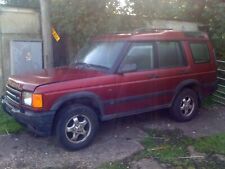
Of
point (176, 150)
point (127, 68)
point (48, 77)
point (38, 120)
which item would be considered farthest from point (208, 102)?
point (38, 120)

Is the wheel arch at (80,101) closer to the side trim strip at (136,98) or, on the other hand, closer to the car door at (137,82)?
the side trim strip at (136,98)

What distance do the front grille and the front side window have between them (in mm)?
1854

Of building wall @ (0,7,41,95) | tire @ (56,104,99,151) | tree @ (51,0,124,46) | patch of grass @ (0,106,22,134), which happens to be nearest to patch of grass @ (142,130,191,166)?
tire @ (56,104,99,151)

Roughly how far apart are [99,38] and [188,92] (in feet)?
6.86

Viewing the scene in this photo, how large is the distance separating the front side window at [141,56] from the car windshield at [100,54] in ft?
0.68

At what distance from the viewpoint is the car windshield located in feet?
21.0

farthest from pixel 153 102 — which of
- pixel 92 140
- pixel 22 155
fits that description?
pixel 22 155

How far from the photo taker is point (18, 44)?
27.8 feet

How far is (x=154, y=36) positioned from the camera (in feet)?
22.8

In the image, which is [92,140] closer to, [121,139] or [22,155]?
[121,139]

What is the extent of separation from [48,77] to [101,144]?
1.42 m

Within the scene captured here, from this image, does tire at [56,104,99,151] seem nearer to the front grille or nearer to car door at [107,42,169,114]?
car door at [107,42,169,114]

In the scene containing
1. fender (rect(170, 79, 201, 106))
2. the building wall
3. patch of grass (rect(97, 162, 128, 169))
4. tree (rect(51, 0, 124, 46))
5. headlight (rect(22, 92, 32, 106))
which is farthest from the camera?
the building wall

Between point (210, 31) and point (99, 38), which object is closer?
point (99, 38)
